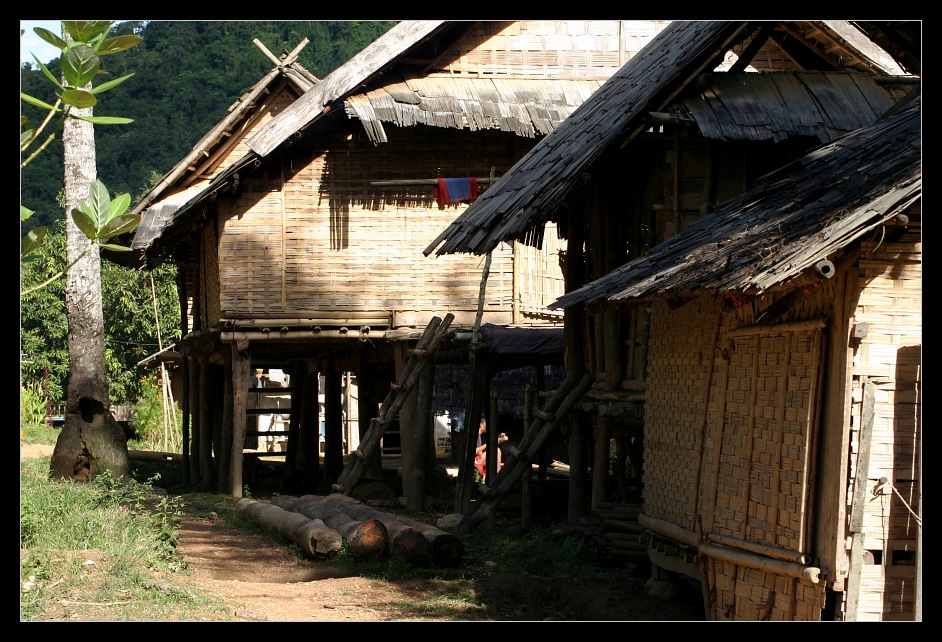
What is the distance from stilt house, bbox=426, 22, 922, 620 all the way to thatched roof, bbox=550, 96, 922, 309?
0.9 inches

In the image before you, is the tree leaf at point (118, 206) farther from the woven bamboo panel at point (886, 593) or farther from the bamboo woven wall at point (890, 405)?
the woven bamboo panel at point (886, 593)

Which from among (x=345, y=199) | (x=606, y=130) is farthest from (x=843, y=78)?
(x=345, y=199)

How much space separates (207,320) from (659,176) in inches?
382

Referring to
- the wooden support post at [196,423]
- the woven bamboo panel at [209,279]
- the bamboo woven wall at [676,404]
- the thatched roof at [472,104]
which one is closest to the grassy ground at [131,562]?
the bamboo woven wall at [676,404]

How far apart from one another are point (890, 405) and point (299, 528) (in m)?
6.08

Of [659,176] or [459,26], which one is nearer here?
[659,176]

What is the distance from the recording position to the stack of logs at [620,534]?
31.1ft

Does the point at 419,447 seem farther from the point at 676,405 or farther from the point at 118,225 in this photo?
the point at 118,225

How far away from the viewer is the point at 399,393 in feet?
44.6

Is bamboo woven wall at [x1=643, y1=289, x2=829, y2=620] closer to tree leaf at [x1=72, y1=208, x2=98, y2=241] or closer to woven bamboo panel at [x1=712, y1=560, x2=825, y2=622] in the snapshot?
woven bamboo panel at [x1=712, y1=560, x2=825, y2=622]

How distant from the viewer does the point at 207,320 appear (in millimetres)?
17406
